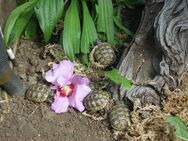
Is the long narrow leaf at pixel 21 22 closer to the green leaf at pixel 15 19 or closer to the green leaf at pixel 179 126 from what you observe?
the green leaf at pixel 15 19

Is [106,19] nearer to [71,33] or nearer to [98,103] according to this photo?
[71,33]

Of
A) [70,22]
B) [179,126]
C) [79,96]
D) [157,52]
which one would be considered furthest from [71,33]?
[179,126]

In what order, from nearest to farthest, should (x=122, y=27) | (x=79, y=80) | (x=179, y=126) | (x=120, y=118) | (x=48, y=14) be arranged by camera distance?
(x=179, y=126)
(x=120, y=118)
(x=79, y=80)
(x=48, y=14)
(x=122, y=27)

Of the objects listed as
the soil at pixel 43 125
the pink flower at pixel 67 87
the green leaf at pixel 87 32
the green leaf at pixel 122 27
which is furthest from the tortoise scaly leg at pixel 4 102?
the green leaf at pixel 122 27

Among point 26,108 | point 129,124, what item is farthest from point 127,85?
point 26,108

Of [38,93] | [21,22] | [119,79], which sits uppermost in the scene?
[21,22]


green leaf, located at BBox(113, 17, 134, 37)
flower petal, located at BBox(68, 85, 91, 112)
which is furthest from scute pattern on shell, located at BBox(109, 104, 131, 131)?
green leaf, located at BBox(113, 17, 134, 37)

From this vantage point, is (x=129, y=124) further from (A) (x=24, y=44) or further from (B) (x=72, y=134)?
(A) (x=24, y=44)
